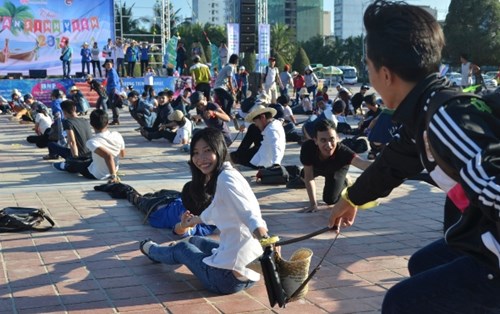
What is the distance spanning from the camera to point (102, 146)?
912cm

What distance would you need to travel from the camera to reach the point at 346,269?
4.91 metres

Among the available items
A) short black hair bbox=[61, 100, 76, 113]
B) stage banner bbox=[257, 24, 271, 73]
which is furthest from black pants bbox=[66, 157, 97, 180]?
stage banner bbox=[257, 24, 271, 73]

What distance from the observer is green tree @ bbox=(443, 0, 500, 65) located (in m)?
51.3

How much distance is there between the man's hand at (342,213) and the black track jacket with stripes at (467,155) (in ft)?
1.58

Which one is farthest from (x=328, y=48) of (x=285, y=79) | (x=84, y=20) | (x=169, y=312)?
(x=169, y=312)

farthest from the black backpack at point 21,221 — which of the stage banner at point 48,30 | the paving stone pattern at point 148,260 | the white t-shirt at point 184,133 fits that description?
the stage banner at point 48,30

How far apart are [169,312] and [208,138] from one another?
1.17m

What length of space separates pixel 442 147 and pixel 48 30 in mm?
31447

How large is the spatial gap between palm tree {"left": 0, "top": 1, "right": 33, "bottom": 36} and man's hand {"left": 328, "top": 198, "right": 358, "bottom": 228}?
100 ft

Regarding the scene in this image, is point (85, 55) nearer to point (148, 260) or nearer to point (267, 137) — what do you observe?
point (267, 137)

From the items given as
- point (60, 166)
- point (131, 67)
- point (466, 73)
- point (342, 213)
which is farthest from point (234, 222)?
point (131, 67)

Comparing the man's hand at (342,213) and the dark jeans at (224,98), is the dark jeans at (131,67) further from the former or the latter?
the man's hand at (342,213)

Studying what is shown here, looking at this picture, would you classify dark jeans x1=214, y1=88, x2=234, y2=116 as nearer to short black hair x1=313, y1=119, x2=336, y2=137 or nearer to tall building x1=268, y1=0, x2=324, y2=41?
short black hair x1=313, y1=119, x2=336, y2=137

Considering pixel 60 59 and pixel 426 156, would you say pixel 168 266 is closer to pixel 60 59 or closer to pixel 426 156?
pixel 426 156
